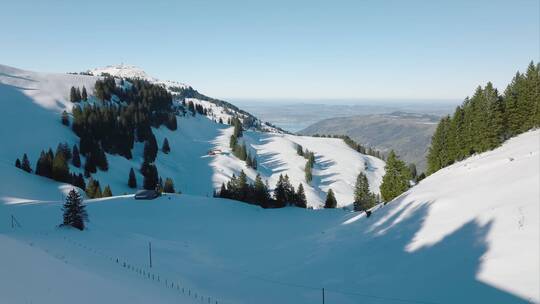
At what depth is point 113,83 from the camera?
604 ft

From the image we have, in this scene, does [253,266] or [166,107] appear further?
[166,107]

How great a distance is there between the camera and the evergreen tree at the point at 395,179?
64562 mm

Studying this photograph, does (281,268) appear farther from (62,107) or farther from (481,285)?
(62,107)

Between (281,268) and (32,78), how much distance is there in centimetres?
19085

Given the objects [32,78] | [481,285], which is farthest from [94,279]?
[32,78]

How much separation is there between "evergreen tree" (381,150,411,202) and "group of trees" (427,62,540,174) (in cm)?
1070

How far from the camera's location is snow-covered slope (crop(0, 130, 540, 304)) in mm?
21719

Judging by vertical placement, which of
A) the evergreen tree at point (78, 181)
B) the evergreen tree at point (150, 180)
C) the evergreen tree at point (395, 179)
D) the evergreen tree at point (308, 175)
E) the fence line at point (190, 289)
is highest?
the evergreen tree at point (395, 179)

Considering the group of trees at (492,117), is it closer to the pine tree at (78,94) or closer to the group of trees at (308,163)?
the group of trees at (308,163)

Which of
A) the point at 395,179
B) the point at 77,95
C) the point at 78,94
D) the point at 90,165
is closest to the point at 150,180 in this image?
the point at 90,165

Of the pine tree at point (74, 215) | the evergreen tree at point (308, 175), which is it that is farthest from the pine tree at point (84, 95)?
the pine tree at point (74, 215)

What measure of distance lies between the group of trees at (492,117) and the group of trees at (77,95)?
144129mm

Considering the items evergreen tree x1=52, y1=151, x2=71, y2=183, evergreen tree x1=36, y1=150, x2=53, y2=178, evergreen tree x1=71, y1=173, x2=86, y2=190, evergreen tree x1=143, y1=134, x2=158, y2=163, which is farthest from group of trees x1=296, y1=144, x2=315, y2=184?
evergreen tree x1=36, y1=150, x2=53, y2=178

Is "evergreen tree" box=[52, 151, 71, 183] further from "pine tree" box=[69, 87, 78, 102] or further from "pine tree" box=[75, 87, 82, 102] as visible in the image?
"pine tree" box=[75, 87, 82, 102]
